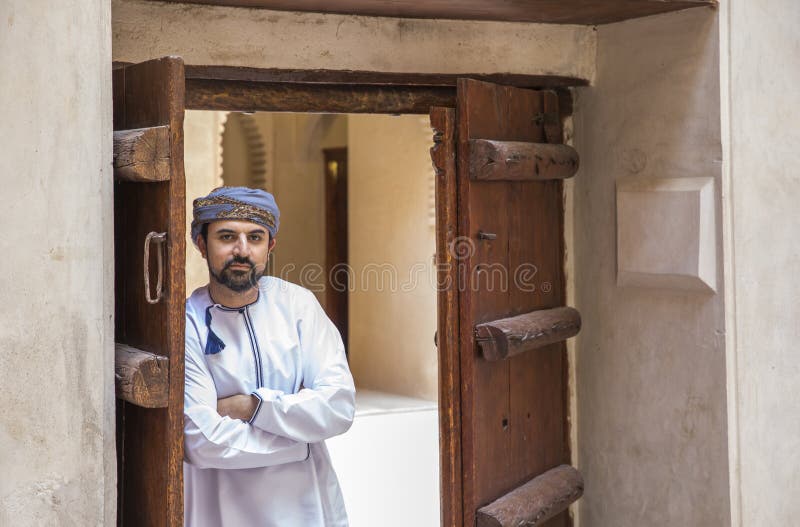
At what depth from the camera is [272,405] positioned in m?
2.91

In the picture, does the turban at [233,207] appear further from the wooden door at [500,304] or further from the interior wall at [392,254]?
the interior wall at [392,254]

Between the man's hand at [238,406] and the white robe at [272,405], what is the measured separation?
1.5 inches

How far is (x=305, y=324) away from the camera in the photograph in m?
3.23

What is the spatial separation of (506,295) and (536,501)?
0.74 meters

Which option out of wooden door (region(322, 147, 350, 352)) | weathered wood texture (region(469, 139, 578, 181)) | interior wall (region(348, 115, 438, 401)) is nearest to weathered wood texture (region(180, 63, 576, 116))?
weathered wood texture (region(469, 139, 578, 181))

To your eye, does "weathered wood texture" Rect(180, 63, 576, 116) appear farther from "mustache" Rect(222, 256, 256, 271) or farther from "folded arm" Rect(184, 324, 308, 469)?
"folded arm" Rect(184, 324, 308, 469)

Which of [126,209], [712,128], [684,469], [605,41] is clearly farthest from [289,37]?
[684,469]

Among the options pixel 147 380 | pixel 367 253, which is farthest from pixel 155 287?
pixel 367 253

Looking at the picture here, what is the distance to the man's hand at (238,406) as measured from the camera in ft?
9.68

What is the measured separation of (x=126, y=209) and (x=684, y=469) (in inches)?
81.9

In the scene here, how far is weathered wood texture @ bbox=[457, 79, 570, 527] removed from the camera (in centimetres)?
314

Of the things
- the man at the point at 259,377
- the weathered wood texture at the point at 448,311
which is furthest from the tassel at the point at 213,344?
the weathered wood texture at the point at 448,311

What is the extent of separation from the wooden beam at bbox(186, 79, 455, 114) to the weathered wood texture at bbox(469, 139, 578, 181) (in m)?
0.37

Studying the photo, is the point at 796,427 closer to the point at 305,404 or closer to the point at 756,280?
the point at 756,280
